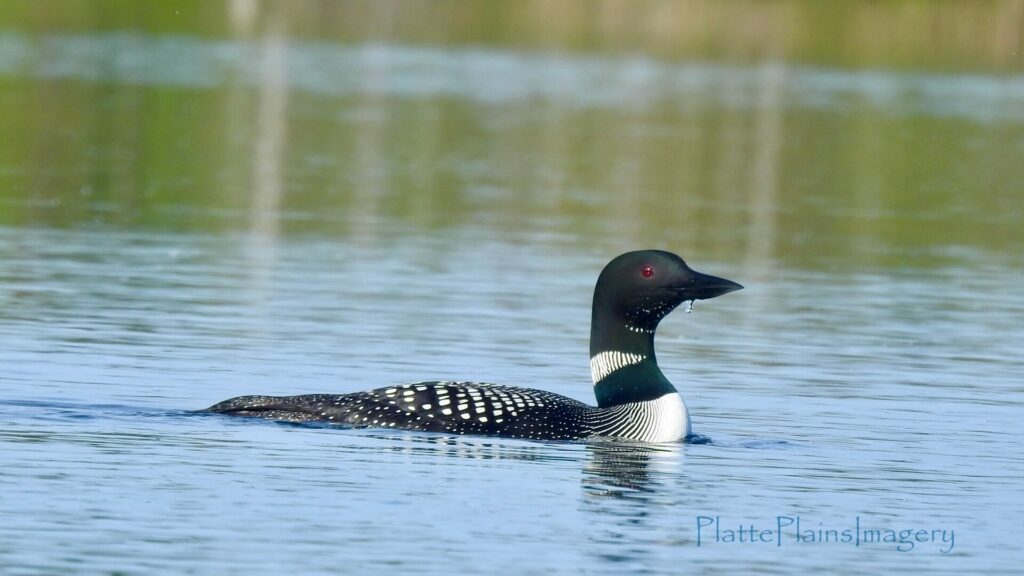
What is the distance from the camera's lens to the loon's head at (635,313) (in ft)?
34.4

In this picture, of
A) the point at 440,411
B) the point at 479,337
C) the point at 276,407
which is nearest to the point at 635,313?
the point at 440,411

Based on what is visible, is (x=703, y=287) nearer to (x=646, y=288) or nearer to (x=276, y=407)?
(x=646, y=288)

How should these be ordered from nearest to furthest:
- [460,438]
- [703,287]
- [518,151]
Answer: [460,438]
[703,287]
[518,151]

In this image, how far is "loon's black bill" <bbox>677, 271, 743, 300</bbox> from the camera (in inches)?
A: 410

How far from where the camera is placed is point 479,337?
1339 centimetres

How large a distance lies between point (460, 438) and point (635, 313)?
1125mm

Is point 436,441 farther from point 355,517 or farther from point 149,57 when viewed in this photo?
point 149,57

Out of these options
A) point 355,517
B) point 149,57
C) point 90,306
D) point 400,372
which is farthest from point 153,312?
point 149,57

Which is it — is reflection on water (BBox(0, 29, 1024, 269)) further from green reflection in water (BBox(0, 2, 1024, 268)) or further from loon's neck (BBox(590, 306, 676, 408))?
loon's neck (BBox(590, 306, 676, 408))

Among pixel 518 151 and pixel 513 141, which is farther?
pixel 513 141

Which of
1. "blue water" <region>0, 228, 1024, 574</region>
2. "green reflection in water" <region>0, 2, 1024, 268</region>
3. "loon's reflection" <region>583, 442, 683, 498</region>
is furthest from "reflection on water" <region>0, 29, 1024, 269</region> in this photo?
"loon's reflection" <region>583, 442, 683, 498</region>

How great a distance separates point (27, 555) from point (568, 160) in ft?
68.4

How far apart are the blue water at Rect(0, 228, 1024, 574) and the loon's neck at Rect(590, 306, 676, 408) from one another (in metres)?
0.44

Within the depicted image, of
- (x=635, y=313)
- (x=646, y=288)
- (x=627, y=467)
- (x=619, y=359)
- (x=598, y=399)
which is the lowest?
(x=627, y=467)
